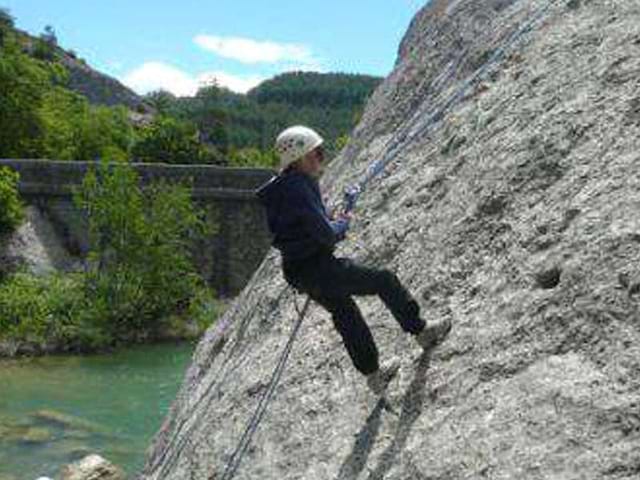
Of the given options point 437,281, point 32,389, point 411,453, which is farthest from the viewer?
point 32,389

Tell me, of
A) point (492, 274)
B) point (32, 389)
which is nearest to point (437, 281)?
point (492, 274)

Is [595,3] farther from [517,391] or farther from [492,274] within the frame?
[517,391]

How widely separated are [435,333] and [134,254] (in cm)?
3193

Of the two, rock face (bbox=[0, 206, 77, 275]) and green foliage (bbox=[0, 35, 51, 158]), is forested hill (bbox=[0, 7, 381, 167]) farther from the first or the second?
rock face (bbox=[0, 206, 77, 275])

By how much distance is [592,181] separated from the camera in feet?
18.4

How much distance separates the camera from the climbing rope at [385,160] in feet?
22.2

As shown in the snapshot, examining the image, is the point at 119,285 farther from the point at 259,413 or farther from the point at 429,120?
the point at 259,413

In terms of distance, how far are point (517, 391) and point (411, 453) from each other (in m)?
0.68

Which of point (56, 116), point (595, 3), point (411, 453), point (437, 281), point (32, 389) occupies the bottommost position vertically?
point (32, 389)

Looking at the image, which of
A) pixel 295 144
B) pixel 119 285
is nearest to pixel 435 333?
pixel 295 144

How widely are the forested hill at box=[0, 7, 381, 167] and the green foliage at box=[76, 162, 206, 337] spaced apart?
8.18 metres

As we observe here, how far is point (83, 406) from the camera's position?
87.0ft

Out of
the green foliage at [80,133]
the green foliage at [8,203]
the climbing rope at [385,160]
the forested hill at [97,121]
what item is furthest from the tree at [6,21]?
the climbing rope at [385,160]

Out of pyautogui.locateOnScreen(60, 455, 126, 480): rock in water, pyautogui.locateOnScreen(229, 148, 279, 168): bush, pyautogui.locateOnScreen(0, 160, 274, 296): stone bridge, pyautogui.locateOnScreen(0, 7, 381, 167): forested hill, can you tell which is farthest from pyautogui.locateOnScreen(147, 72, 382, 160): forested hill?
pyautogui.locateOnScreen(60, 455, 126, 480): rock in water
